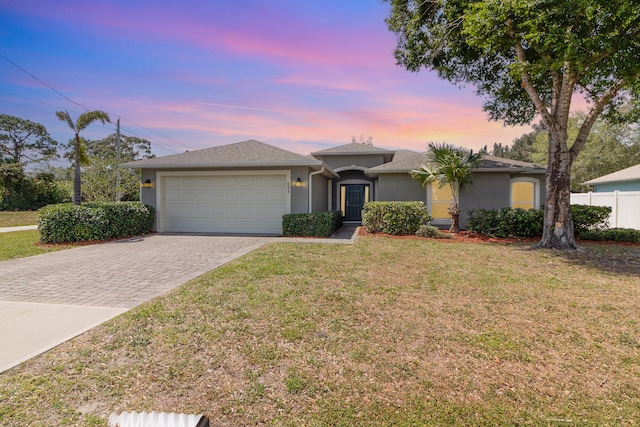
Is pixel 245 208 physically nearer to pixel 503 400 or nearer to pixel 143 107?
pixel 143 107

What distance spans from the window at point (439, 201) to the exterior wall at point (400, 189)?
38 centimetres

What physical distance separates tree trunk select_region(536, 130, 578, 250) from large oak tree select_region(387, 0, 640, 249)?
0.02 m

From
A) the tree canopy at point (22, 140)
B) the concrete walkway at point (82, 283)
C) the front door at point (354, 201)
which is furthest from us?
the tree canopy at point (22, 140)

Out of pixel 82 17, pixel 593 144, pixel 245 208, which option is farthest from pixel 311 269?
pixel 593 144

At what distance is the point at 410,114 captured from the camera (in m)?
14.1

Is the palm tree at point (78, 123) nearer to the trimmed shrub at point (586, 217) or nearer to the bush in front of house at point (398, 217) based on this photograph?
the bush in front of house at point (398, 217)

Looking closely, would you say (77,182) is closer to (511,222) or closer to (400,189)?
(400,189)

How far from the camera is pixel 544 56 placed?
8.22m

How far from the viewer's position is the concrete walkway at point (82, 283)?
11.2ft

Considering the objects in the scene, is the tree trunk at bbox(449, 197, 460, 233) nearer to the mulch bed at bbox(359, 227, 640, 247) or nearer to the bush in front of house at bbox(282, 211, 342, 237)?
the mulch bed at bbox(359, 227, 640, 247)

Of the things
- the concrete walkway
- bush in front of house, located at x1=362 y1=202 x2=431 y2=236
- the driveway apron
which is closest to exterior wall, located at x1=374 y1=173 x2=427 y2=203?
bush in front of house, located at x1=362 y1=202 x2=431 y2=236

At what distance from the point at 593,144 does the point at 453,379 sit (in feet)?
109

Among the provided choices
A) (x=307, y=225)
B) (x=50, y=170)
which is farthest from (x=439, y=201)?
(x=50, y=170)

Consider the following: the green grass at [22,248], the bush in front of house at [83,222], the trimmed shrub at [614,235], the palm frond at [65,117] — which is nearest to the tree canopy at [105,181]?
the palm frond at [65,117]
